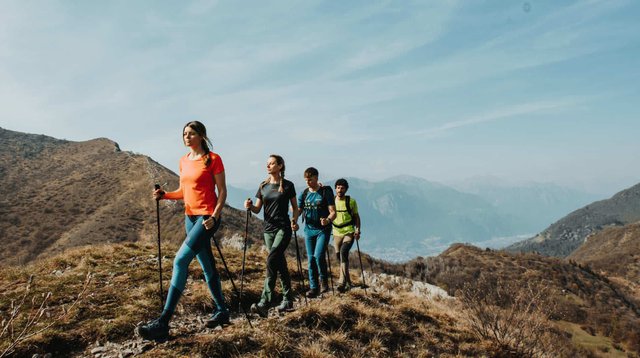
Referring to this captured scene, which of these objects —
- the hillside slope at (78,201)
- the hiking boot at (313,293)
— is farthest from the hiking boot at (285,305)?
the hillside slope at (78,201)

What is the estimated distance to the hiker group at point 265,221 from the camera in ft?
17.6

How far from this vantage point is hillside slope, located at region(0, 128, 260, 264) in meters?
47.3

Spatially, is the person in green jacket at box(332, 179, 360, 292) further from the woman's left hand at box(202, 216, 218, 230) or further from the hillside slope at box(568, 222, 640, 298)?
the hillside slope at box(568, 222, 640, 298)

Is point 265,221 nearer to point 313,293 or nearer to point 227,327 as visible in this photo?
point 227,327

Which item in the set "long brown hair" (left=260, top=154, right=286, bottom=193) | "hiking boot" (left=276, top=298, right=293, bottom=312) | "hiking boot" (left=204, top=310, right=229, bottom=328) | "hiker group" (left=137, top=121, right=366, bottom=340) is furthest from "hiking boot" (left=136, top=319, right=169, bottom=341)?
"long brown hair" (left=260, top=154, right=286, bottom=193)

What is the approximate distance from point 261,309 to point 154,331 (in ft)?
6.82

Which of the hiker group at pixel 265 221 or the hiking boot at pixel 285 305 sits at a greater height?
the hiker group at pixel 265 221

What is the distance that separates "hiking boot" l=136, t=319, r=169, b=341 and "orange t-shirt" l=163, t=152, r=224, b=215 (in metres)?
1.65

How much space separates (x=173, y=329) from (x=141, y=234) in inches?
1853

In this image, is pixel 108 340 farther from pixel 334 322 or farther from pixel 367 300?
pixel 367 300

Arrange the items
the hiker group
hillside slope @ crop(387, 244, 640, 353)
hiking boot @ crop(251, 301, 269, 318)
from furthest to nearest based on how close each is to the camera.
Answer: hillside slope @ crop(387, 244, 640, 353) → hiking boot @ crop(251, 301, 269, 318) → the hiker group

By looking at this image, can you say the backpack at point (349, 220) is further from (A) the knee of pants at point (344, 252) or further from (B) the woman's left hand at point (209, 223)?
(B) the woman's left hand at point (209, 223)

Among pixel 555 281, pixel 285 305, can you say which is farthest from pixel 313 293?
pixel 555 281

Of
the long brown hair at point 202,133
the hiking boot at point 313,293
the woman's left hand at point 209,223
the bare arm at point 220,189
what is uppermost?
the long brown hair at point 202,133
